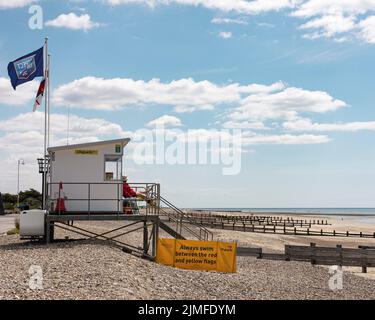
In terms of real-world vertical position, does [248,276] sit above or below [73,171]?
below

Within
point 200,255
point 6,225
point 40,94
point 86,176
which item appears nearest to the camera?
point 200,255

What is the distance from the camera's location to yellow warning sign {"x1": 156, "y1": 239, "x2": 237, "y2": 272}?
19.5 m

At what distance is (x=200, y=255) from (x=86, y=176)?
604cm

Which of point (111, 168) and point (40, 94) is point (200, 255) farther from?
point (40, 94)

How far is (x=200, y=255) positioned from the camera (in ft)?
64.4

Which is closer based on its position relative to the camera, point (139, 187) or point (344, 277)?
point (344, 277)

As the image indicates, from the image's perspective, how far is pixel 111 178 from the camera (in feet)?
72.8

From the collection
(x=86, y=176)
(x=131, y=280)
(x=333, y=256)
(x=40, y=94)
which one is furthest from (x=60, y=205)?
(x=333, y=256)

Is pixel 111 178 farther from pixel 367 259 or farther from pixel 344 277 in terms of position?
pixel 367 259

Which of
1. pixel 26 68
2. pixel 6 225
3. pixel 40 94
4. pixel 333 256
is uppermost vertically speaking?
pixel 26 68

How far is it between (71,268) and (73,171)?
7.61 metres

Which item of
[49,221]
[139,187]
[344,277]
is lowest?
[344,277]
